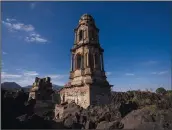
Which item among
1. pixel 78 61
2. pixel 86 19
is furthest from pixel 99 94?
pixel 86 19

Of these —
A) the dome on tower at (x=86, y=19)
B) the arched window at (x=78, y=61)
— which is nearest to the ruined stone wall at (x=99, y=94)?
the arched window at (x=78, y=61)

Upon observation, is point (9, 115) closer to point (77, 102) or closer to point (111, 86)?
point (77, 102)

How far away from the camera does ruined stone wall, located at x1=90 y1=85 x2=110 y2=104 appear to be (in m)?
30.4

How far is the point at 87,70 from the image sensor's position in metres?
32.3

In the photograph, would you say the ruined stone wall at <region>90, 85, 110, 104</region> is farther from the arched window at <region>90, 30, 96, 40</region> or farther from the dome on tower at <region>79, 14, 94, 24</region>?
the dome on tower at <region>79, 14, 94, 24</region>

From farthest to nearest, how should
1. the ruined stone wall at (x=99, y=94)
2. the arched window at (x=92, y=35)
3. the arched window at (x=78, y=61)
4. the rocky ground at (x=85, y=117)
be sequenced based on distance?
the arched window at (x=78, y=61) → the arched window at (x=92, y=35) → the ruined stone wall at (x=99, y=94) → the rocky ground at (x=85, y=117)

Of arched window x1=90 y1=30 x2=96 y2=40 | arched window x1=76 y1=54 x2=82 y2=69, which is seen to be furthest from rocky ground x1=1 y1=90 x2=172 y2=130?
arched window x1=90 y1=30 x2=96 y2=40

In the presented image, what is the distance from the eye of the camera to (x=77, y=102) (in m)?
32.0

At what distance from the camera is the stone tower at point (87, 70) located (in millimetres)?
30844

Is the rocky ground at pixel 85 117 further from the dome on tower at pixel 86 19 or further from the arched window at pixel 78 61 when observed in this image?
the dome on tower at pixel 86 19

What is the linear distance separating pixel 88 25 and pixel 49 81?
20651mm

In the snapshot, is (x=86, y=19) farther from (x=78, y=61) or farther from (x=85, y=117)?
(x=85, y=117)

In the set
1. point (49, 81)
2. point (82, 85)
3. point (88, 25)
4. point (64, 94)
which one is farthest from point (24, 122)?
point (49, 81)

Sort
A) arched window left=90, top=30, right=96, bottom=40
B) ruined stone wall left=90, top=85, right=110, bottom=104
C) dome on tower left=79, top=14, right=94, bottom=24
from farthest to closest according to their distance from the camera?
dome on tower left=79, top=14, right=94, bottom=24
arched window left=90, top=30, right=96, bottom=40
ruined stone wall left=90, top=85, right=110, bottom=104
